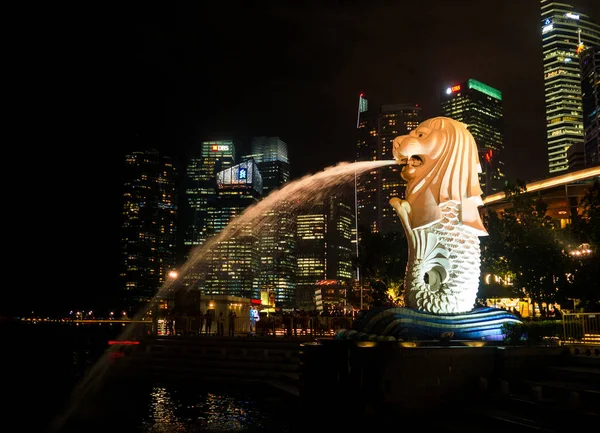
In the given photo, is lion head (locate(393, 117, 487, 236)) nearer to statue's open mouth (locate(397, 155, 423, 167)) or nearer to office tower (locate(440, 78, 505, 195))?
statue's open mouth (locate(397, 155, 423, 167))

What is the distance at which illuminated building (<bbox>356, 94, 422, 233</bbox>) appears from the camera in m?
→ 150

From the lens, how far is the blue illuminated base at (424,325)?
1513cm

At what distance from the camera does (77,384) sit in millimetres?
20922

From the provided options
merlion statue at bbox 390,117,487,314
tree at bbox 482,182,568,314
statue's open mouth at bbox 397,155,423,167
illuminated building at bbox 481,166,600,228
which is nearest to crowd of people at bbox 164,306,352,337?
tree at bbox 482,182,568,314

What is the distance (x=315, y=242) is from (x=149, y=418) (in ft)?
401

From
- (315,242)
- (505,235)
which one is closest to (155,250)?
(315,242)

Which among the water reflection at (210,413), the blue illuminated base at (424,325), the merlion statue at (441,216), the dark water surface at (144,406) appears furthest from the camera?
the merlion statue at (441,216)

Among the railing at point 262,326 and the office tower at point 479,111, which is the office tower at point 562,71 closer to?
the office tower at point 479,111

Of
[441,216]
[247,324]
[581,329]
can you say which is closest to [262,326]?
[247,324]

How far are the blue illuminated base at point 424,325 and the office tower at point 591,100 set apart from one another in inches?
4134

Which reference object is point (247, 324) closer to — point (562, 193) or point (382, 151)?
point (562, 193)

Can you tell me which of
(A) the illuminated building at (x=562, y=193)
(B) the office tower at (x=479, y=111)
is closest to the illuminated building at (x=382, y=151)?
(B) the office tower at (x=479, y=111)

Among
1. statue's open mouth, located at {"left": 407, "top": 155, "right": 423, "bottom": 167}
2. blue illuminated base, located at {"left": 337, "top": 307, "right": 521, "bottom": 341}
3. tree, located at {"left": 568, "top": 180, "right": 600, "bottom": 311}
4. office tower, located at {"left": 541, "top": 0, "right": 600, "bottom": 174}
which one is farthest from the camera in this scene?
office tower, located at {"left": 541, "top": 0, "right": 600, "bottom": 174}

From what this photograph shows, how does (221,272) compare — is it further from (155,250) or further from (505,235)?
(505,235)
